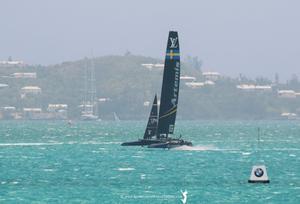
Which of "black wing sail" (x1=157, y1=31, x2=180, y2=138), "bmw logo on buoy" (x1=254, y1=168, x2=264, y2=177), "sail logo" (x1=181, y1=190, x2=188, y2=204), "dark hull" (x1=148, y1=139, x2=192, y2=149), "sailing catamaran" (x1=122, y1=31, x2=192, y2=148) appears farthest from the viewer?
"black wing sail" (x1=157, y1=31, x2=180, y2=138)

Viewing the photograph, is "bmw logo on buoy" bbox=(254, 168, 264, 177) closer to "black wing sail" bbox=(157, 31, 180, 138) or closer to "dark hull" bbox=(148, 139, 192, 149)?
"dark hull" bbox=(148, 139, 192, 149)

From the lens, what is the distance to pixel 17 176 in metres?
92.9

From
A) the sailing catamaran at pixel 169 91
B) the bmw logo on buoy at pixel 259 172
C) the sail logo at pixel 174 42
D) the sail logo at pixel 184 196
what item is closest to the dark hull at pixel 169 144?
the sailing catamaran at pixel 169 91

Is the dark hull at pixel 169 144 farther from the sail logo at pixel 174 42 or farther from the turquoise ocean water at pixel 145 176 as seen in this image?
the sail logo at pixel 174 42

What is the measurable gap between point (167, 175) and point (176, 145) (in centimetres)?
3767

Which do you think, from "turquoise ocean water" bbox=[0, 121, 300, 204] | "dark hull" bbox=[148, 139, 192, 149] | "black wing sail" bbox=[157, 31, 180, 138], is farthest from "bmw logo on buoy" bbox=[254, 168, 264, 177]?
"black wing sail" bbox=[157, 31, 180, 138]

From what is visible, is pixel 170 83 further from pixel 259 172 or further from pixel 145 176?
pixel 259 172

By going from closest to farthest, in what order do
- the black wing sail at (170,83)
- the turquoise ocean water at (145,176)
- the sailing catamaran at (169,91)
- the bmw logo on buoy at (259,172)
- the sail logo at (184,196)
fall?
the sail logo at (184,196)
the turquoise ocean water at (145,176)
the bmw logo on buoy at (259,172)
the sailing catamaran at (169,91)
the black wing sail at (170,83)

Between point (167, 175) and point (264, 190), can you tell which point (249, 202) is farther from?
point (167, 175)

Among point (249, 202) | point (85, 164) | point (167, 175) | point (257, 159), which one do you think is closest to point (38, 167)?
point (85, 164)

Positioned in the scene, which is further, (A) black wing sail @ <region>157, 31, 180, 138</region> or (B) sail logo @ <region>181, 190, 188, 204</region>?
(A) black wing sail @ <region>157, 31, 180, 138</region>

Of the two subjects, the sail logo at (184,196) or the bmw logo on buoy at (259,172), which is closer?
the sail logo at (184,196)

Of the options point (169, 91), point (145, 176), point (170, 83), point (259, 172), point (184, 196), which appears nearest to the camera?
point (184, 196)

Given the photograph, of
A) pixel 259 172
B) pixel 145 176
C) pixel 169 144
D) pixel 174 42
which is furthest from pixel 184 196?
pixel 174 42
